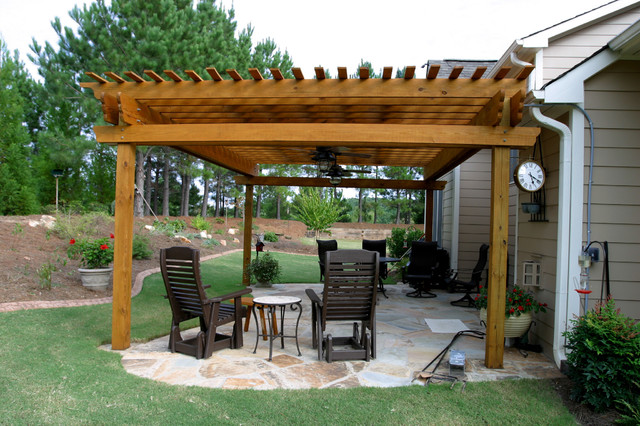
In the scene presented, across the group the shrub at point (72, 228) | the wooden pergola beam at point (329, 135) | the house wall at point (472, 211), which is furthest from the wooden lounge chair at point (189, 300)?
the house wall at point (472, 211)

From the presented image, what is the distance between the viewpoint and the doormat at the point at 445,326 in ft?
17.9

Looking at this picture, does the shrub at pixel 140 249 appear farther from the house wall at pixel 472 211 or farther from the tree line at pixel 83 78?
the house wall at pixel 472 211

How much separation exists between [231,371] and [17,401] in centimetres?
150

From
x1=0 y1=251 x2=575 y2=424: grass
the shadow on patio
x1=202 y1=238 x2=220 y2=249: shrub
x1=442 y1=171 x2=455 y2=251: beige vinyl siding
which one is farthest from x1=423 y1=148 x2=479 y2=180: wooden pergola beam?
x1=202 y1=238 x2=220 y2=249: shrub

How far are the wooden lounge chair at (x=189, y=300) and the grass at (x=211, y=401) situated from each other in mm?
634

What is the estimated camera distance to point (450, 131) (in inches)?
159

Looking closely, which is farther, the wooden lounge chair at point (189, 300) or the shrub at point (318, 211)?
the shrub at point (318, 211)

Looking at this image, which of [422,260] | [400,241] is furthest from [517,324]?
[400,241]

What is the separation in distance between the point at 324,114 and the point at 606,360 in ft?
11.3

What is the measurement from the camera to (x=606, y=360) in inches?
123

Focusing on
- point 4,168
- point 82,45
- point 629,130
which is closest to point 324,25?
point 82,45

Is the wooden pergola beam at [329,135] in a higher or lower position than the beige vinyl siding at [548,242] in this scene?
higher

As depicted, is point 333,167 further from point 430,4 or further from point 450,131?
point 430,4

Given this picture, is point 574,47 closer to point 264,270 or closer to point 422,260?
point 422,260
